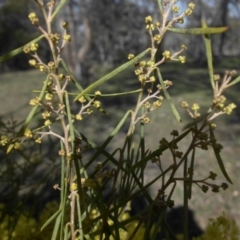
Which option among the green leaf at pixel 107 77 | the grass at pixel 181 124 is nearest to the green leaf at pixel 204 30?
the green leaf at pixel 107 77

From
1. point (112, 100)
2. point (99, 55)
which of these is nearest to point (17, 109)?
point (112, 100)

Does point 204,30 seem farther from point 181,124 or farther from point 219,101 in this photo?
point 181,124

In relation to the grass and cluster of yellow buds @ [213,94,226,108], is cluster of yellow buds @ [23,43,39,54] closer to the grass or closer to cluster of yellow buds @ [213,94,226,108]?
cluster of yellow buds @ [213,94,226,108]

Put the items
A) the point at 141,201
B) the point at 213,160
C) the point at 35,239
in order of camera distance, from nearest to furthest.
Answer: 1. the point at 35,239
2. the point at 141,201
3. the point at 213,160

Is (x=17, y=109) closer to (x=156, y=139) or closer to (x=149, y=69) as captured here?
(x=156, y=139)

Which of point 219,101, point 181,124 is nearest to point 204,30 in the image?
point 219,101

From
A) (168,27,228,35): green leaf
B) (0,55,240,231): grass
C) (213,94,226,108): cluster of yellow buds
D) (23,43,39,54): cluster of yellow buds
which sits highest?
(168,27,228,35): green leaf

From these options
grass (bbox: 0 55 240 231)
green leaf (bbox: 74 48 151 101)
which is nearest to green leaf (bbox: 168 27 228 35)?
green leaf (bbox: 74 48 151 101)

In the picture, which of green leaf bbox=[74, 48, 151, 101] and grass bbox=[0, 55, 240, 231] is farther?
grass bbox=[0, 55, 240, 231]

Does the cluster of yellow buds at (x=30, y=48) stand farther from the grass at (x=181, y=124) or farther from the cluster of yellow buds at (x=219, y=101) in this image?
the grass at (x=181, y=124)
